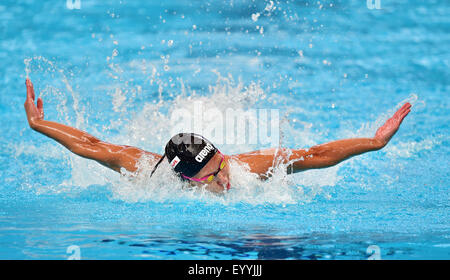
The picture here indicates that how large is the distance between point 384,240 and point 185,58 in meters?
6.06

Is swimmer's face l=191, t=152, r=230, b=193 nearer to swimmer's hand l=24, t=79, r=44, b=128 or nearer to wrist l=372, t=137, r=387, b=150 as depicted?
wrist l=372, t=137, r=387, b=150

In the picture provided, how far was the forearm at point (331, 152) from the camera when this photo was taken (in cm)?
368

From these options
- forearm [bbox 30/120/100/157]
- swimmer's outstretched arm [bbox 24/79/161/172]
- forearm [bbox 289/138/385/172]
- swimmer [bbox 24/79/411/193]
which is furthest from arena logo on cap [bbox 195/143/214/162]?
forearm [bbox 30/120/100/157]

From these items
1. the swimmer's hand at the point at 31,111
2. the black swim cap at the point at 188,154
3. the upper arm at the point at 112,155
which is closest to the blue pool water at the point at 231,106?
the upper arm at the point at 112,155

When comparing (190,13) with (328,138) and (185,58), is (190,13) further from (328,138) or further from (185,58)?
(328,138)

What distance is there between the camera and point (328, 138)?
671 cm

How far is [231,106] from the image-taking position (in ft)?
21.6

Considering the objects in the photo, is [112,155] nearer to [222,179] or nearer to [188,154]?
[188,154]

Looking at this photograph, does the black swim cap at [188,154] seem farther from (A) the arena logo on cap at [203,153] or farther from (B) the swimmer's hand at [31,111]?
(B) the swimmer's hand at [31,111]

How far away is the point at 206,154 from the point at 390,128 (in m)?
1.26

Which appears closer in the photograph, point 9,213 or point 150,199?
point 9,213

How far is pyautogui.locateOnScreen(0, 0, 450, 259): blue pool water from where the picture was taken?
310cm

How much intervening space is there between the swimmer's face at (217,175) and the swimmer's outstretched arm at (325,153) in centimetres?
19

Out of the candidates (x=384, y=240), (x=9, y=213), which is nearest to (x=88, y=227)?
(x=9, y=213)
